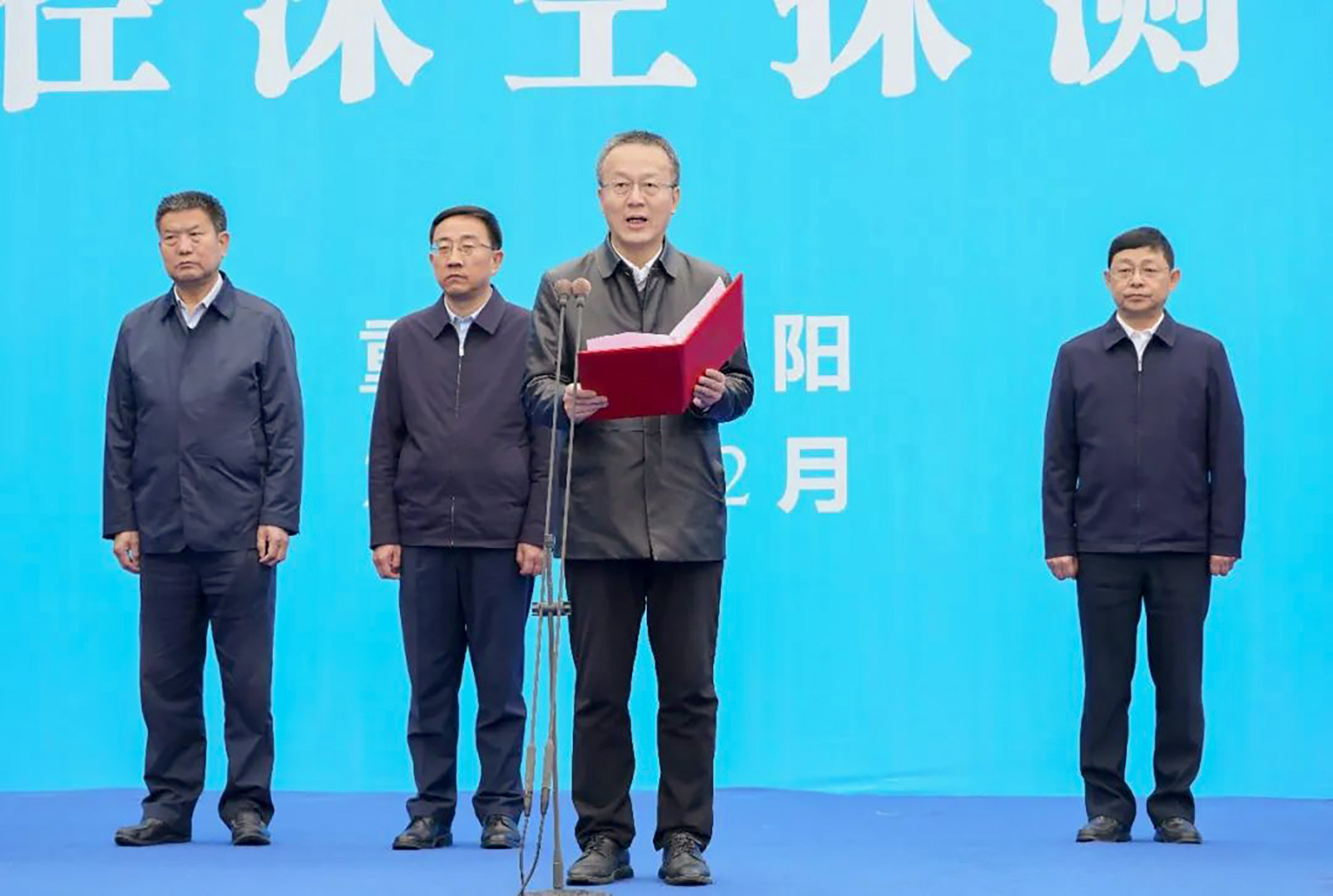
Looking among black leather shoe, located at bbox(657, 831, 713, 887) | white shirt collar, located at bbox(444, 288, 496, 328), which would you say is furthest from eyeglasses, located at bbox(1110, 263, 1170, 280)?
black leather shoe, located at bbox(657, 831, 713, 887)

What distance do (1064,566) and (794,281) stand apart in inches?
44.7

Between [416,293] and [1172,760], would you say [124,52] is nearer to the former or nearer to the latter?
[416,293]

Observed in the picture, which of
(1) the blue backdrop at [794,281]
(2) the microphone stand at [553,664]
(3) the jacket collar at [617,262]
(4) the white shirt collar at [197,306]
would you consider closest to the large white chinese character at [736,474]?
(1) the blue backdrop at [794,281]

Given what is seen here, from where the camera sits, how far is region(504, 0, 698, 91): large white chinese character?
16.0 feet

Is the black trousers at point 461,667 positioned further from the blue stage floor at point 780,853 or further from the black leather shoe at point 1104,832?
the black leather shoe at point 1104,832

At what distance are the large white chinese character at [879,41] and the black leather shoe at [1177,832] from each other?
1.94 metres

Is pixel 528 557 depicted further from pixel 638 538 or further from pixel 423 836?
pixel 638 538

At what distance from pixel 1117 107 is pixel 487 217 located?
1.73 metres

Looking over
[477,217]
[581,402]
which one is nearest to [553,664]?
[581,402]

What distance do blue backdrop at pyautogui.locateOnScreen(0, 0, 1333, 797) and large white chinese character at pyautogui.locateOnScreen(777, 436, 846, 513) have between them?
0.04 ft

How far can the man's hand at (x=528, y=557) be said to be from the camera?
3926 mm

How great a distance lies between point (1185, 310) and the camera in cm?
478

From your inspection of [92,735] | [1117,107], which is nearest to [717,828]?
[92,735]

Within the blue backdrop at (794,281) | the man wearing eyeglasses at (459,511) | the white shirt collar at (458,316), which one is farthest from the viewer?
the blue backdrop at (794,281)
